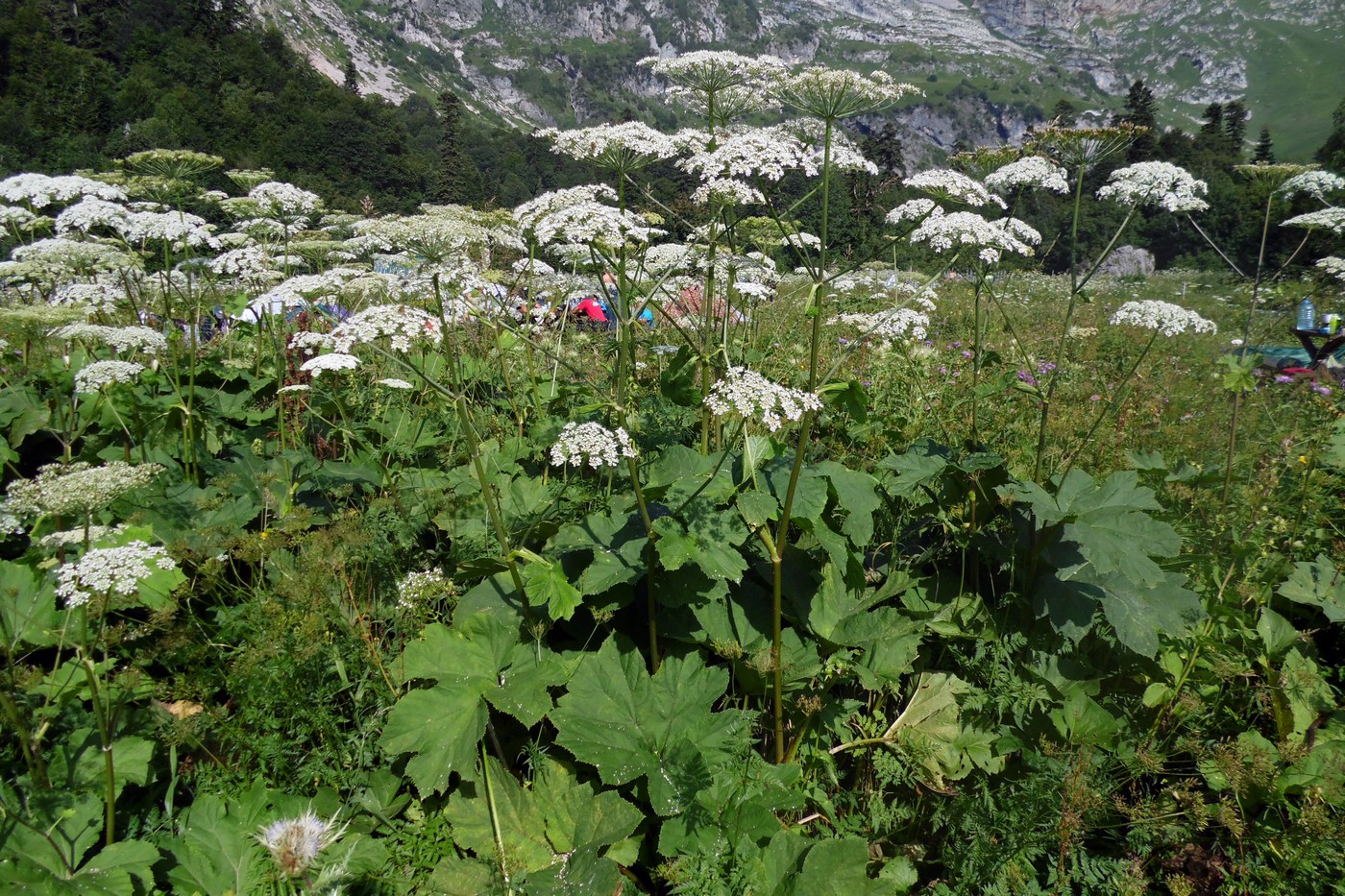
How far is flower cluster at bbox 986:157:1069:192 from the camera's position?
14.5 feet

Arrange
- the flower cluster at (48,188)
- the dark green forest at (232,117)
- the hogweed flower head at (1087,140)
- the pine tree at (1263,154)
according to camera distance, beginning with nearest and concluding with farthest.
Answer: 1. the hogweed flower head at (1087,140)
2. the flower cluster at (48,188)
3. the pine tree at (1263,154)
4. the dark green forest at (232,117)

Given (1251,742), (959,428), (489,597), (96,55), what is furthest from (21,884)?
(96,55)

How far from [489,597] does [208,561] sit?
139cm

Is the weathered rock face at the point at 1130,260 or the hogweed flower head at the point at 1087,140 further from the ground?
the hogweed flower head at the point at 1087,140

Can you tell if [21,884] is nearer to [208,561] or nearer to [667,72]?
[208,561]

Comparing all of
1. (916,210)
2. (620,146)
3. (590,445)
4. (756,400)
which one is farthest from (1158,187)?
(590,445)

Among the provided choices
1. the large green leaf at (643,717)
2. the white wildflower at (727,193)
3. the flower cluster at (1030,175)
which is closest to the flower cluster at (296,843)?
the large green leaf at (643,717)

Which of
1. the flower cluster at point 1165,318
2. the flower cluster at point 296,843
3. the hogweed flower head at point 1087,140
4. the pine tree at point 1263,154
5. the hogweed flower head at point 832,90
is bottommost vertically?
the flower cluster at point 296,843

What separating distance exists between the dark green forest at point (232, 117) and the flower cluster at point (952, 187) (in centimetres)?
3439

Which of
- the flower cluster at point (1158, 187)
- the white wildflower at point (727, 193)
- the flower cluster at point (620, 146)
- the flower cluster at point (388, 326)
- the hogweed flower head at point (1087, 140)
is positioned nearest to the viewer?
the flower cluster at point (388, 326)

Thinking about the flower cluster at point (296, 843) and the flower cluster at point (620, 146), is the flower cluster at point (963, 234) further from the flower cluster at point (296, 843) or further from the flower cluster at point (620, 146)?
the flower cluster at point (296, 843)

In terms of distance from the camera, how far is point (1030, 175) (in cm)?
440

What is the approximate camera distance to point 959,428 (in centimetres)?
569

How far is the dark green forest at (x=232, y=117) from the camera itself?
52.3 m
